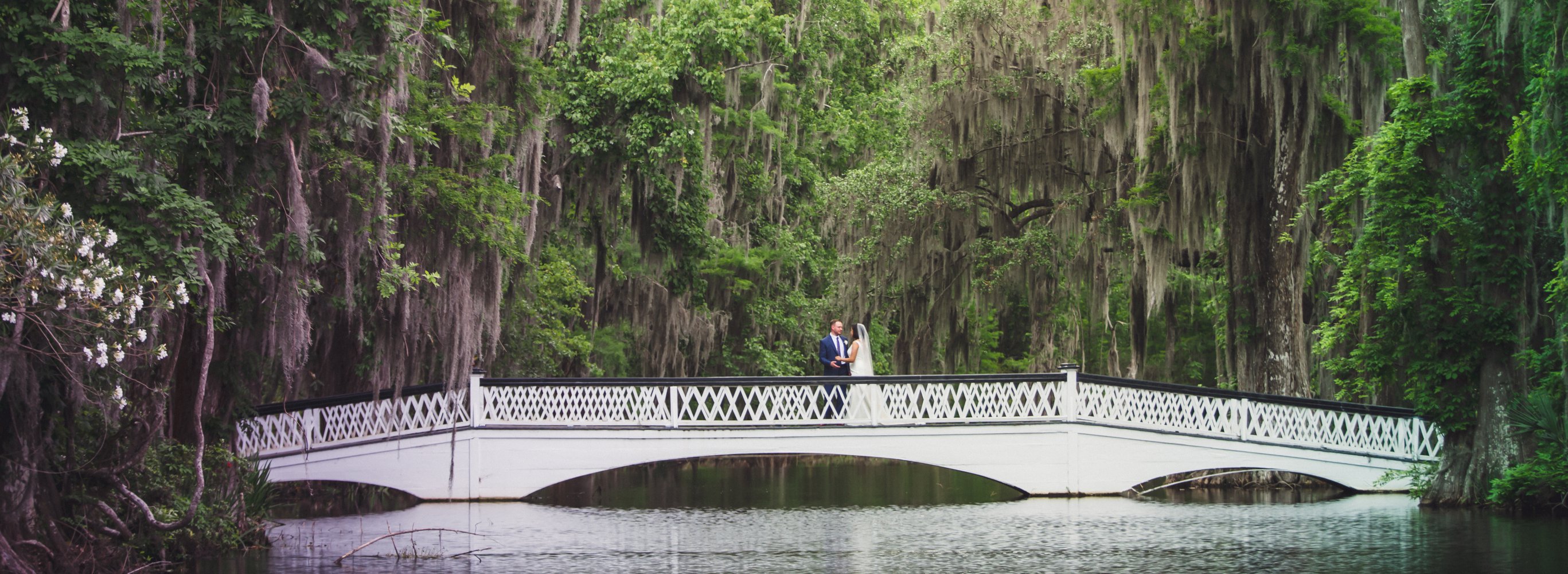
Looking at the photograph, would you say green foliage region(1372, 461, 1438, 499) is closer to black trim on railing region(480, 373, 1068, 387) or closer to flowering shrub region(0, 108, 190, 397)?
black trim on railing region(480, 373, 1068, 387)

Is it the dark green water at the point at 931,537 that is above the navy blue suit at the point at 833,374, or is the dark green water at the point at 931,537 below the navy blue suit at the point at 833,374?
below

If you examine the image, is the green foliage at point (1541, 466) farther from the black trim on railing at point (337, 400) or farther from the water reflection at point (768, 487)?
the black trim on railing at point (337, 400)

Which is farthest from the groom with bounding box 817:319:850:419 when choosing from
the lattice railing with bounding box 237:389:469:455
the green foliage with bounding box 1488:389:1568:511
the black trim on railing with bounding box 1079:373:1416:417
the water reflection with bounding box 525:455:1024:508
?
the green foliage with bounding box 1488:389:1568:511

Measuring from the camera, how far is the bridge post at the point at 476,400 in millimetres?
18391

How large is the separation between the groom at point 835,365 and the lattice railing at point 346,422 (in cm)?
478

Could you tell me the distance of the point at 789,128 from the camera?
28422mm

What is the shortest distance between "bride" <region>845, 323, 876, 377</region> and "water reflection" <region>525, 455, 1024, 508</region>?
176 cm

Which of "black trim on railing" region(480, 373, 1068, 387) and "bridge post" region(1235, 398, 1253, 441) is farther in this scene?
"black trim on railing" region(480, 373, 1068, 387)

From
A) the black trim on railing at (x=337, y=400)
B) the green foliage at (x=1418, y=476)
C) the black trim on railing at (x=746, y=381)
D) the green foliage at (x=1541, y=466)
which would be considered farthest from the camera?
the black trim on railing at (x=746, y=381)

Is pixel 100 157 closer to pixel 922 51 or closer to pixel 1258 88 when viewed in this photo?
pixel 1258 88

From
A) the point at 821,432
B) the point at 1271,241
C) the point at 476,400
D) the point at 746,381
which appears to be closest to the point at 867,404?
the point at 821,432

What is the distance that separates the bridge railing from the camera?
17.7 metres

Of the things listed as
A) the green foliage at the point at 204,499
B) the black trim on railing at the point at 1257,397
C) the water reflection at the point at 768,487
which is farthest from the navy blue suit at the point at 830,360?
the green foliage at the point at 204,499

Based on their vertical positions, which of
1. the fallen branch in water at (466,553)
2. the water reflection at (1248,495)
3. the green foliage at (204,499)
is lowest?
the fallen branch in water at (466,553)
